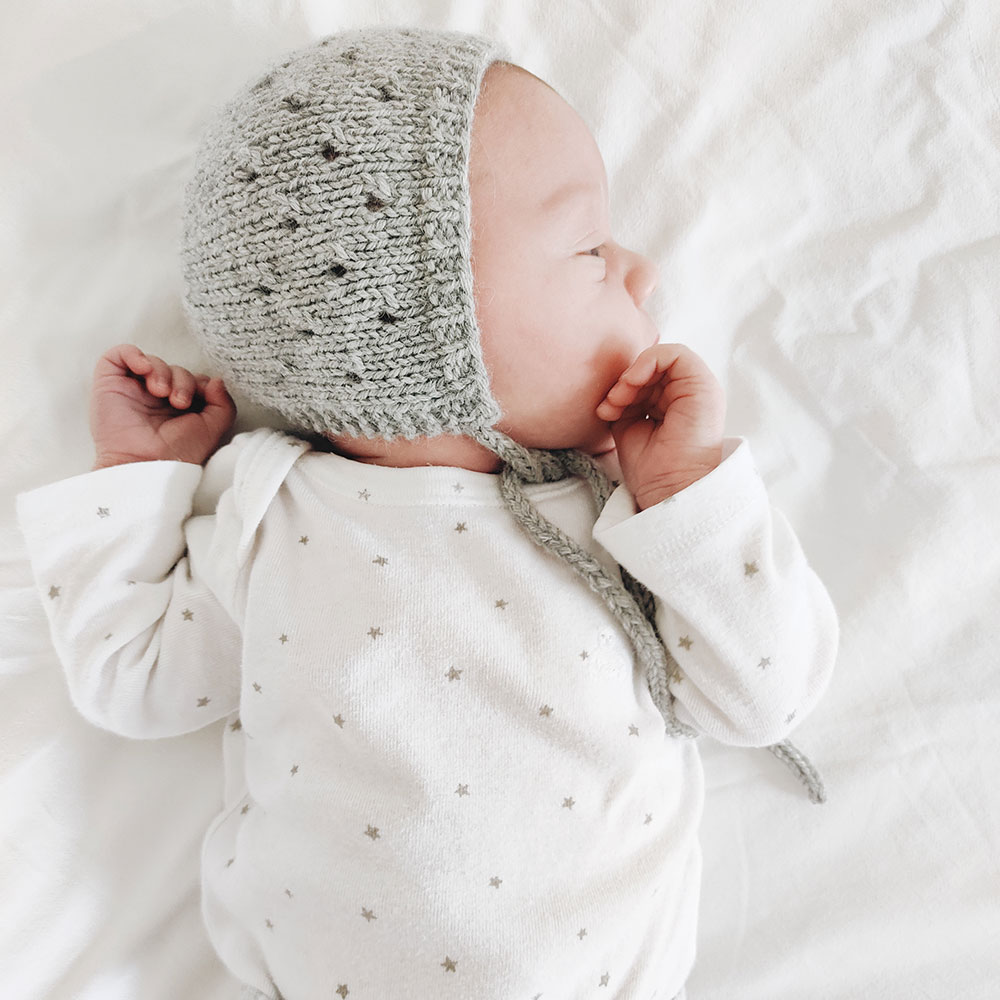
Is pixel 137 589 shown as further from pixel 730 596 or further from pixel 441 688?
pixel 730 596

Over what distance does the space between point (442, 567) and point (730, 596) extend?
33cm

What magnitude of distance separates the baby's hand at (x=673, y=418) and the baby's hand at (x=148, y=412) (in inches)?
21.7

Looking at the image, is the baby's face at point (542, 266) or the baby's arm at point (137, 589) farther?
the baby's arm at point (137, 589)

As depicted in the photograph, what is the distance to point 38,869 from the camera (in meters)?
1.11

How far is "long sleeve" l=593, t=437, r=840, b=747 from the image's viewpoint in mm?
957

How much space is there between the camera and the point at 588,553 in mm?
1011

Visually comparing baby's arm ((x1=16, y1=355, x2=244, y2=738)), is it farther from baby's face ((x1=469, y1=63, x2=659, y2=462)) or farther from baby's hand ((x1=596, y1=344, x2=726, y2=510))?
baby's hand ((x1=596, y1=344, x2=726, y2=510))

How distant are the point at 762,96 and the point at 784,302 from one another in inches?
12.1

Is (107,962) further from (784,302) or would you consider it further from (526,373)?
(784,302)

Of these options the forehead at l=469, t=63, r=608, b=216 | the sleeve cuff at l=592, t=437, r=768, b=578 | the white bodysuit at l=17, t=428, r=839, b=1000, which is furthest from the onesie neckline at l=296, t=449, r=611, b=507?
the forehead at l=469, t=63, r=608, b=216

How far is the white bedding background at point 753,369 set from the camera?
44.6 inches

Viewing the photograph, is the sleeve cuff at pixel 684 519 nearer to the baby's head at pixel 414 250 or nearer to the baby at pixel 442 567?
the baby at pixel 442 567

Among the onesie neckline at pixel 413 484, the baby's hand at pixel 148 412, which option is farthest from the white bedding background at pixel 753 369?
the onesie neckline at pixel 413 484

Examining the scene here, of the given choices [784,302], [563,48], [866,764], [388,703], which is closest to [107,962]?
[388,703]
